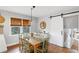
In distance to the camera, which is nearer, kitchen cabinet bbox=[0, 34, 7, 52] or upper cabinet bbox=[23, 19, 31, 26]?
kitchen cabinet bbox=[0, 34, 7, 52]

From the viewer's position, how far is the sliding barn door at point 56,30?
1.33m

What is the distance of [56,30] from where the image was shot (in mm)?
1358

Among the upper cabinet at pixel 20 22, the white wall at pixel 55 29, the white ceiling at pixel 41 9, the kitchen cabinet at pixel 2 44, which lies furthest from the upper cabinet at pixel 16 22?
the white wall at pixel 55 29

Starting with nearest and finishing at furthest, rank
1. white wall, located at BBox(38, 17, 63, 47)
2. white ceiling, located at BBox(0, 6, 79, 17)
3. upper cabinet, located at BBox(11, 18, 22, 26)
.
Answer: white ceiling, located at BBox(0, 6, 79, 17) < upper cabinet, located at BBox(11, 18, 22, 26) < white wall, located at BBox(38, 17, 63, 47)

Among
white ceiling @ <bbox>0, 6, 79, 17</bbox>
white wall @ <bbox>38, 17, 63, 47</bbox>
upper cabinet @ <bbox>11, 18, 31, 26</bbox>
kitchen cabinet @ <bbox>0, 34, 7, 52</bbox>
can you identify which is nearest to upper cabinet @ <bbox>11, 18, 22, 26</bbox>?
upper cabinet @ <bbox>11, 18, 31, 26</bbox>

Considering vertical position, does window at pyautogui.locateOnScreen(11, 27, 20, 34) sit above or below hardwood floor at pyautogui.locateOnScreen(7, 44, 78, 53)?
above

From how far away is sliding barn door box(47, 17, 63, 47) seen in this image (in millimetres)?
1331

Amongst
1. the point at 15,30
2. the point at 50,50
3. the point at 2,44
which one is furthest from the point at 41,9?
the point at 2,44

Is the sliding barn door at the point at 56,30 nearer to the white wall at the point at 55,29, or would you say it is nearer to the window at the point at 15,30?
the white wall at the point at 55,29

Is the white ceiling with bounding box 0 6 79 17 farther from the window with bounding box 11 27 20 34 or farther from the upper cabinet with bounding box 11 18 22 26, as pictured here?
the window with bounding box 11 27 20 34

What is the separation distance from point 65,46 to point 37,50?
528mm
